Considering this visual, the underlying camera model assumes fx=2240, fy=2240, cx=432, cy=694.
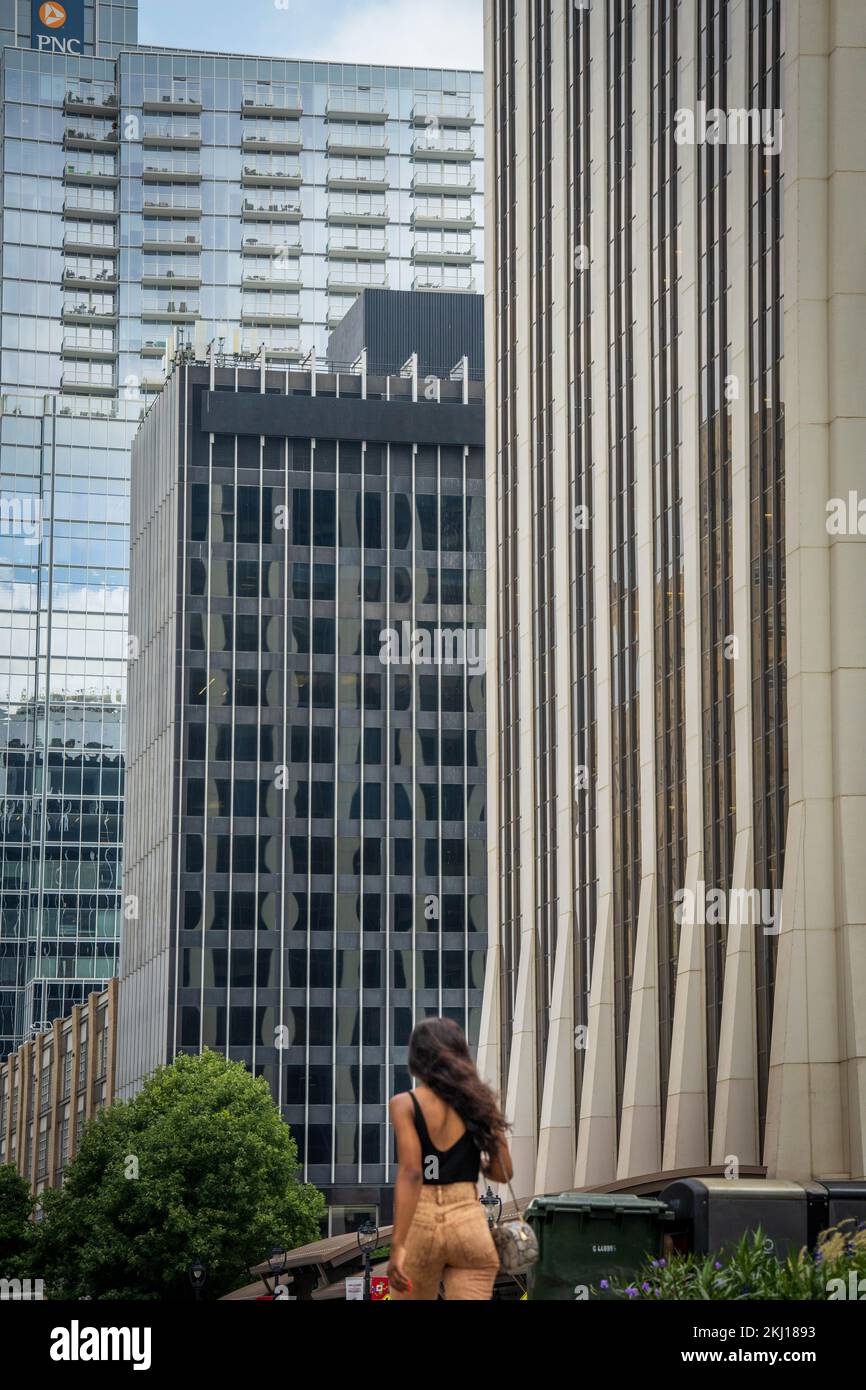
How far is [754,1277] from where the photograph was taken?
16.7 metres

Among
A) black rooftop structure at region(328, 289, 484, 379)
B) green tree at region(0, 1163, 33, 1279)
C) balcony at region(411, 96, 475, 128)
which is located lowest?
green tree at region(0, 1163, 33, 1279)

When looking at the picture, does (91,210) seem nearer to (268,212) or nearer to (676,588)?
(268,212)

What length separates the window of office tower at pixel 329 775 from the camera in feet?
344

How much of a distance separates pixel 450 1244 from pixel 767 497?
39.5 metres

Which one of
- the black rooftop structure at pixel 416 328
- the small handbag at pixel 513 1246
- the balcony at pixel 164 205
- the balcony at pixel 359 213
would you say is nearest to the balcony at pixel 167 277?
the balcony at pixel 164 205

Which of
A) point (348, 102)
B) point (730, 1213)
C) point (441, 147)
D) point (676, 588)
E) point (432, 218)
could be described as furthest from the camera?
point (432, 218)

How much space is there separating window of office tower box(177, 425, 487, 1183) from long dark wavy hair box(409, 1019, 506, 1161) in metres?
93.3

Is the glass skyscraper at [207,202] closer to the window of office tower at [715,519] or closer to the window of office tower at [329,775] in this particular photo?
the window of office tower at [329,775]

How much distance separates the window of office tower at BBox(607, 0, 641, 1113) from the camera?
59.8 m

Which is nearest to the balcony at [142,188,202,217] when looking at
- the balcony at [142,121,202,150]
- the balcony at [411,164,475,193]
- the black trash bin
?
the balcony at [142,121,202,150]

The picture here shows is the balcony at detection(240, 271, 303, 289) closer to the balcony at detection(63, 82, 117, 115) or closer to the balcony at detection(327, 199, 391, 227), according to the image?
the balcony at detection(327, 199, 391, 227)

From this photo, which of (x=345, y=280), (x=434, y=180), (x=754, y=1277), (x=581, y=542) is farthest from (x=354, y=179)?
(x=754, y=1277)

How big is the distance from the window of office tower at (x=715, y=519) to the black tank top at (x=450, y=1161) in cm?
3971
